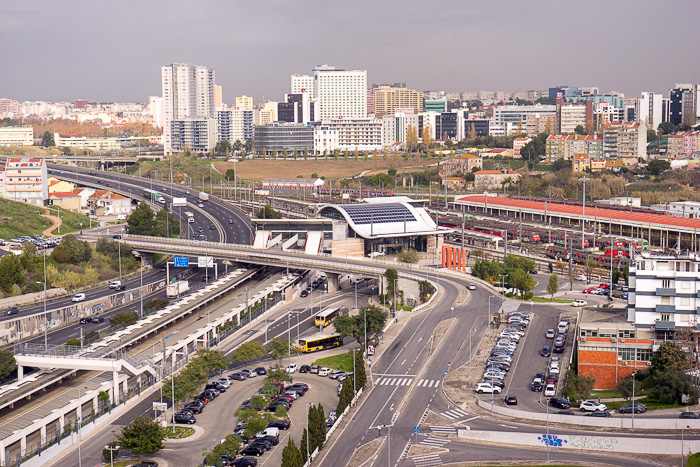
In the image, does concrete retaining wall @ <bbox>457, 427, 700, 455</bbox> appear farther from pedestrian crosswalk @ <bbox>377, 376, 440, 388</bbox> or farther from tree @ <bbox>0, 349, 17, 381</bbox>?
tree @ <bbox>0, 349, 17, 381</bbox>

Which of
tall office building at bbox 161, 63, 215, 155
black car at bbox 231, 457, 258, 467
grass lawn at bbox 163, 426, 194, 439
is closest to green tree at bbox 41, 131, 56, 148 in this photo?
tall office building at bbox 161, 63, 215, 155

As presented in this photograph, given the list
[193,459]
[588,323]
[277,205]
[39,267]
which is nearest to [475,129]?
[277,205]

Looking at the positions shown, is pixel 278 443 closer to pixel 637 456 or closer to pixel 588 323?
pixel 637 456

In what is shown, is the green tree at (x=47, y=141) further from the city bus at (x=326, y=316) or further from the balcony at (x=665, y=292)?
the balcony at (x=665, y=292)

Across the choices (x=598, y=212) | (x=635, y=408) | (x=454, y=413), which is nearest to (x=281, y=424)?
(x=454, y=413)

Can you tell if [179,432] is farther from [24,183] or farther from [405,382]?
[24,183]

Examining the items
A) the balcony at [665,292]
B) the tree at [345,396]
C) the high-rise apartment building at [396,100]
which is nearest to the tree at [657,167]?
the balcony at [665,292]

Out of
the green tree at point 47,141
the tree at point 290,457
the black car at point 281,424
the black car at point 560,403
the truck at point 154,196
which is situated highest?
the green tree at point 47,141
